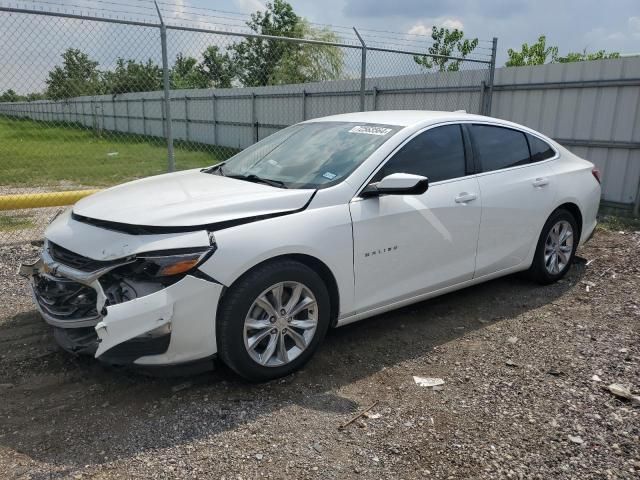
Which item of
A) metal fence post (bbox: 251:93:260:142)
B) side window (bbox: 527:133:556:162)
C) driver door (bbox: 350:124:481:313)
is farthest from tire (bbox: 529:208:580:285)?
metal fence post (bbox: 251:93:260:142)

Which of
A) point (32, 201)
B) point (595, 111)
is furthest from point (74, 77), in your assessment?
point (595, 111)

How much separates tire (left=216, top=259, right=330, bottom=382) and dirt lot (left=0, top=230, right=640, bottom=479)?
0.58 ft

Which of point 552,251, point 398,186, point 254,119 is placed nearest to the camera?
point 398,186

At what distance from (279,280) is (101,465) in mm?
1319

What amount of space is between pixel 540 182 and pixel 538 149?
1.27ft

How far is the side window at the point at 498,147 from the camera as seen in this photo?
4.50 m

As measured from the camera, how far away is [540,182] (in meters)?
4.82

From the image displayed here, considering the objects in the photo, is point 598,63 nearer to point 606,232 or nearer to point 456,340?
point 606,232

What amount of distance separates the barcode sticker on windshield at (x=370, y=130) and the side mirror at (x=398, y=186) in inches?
21.5

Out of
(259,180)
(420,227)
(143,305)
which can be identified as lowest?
(143,305)

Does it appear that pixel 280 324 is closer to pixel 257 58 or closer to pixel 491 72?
pixel 491 72

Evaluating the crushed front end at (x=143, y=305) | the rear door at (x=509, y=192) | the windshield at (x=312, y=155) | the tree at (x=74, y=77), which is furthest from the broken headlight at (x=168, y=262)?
the tree at (x=74, y=77)

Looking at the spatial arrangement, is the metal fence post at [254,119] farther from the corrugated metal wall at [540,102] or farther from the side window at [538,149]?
the side window at [538,149]

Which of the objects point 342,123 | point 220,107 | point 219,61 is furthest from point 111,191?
point 220,107
